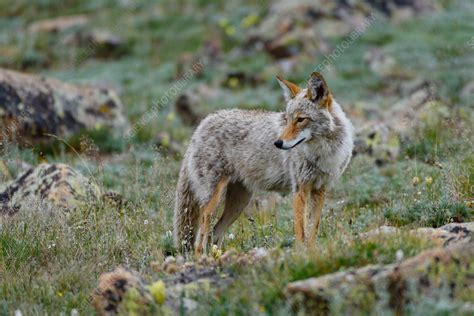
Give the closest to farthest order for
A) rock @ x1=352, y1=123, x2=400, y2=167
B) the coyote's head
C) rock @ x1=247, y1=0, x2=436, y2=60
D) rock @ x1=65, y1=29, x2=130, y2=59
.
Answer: the coyote's head
rock @ x1=352, y1=123, x2=400, y2=167
rock @ x1=247, y1=0, x2=436, y2=60
rock @ x1=65, y1=29, x2=130, y2=59

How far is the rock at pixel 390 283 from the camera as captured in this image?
192 inches

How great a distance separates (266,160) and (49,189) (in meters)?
2.80

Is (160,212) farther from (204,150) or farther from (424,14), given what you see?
(424,14)

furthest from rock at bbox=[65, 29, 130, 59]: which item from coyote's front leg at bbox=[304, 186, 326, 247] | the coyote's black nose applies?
the coyote's black nose

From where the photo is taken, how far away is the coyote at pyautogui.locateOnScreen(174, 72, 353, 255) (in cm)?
760

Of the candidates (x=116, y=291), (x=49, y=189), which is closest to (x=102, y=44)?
(x=49, y=189)

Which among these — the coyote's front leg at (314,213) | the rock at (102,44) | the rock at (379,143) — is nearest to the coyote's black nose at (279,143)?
the coyote's front leg at (314,213)

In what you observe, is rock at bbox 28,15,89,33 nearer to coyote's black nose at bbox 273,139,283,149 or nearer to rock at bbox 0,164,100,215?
rock at bbox 0,164,100,215

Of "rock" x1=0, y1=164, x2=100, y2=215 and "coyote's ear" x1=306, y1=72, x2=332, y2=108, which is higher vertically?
"coyote's ear" x1=306, y1=72, x2=332, y2=108

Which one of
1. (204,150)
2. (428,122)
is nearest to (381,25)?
(428,122)

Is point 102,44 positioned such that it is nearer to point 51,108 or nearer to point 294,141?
point 51,108

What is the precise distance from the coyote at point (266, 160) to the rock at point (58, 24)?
61.3 ft

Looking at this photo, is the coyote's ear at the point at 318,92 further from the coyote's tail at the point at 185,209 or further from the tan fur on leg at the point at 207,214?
the coyote's tail at the point at 185,209

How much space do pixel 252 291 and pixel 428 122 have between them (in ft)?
24.7
